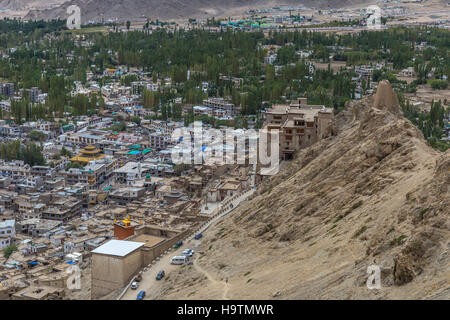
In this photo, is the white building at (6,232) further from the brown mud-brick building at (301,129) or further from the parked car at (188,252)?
the parked car at (188,252)

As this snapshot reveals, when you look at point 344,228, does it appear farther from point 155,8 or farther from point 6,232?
point 155,8

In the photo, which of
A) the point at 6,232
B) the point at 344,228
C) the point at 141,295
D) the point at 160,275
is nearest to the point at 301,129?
the point at 160,275

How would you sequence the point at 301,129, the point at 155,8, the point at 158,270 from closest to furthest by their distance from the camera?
the point at 158,270 < the point at 301,129 < the point at 155,8

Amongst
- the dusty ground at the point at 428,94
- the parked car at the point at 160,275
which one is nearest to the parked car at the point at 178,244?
the parked car at the point at 160,275

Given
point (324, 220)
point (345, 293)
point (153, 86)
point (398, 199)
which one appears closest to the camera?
point (345, 293)

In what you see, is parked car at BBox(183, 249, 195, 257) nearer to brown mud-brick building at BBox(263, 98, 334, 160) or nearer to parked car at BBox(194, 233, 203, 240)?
parked car at BBox(194, 233, 203, 240)

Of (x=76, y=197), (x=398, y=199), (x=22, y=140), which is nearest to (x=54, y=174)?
(x=76, y=197)

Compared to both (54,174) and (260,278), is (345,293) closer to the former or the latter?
(260,278)
